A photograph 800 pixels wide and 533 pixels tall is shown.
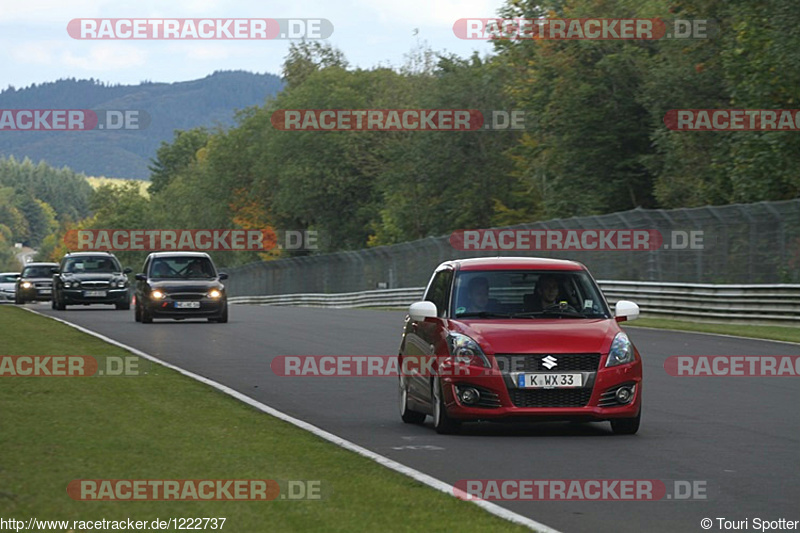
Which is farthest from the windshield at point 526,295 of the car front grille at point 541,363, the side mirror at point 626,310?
the car front grille at point 541,363

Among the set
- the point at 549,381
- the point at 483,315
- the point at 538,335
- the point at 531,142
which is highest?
the point at 531,142

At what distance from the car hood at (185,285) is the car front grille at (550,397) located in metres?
22.6

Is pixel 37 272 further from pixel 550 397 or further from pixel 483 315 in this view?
pixel 550 397

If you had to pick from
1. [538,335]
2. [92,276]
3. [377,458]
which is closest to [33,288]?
[92,276]

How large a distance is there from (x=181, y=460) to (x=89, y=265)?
3293cm

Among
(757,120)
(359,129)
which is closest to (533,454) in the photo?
(757,120)

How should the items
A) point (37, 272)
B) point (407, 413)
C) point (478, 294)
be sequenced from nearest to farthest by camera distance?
point (478, 294)
point (407, 413)
point (37, 272)

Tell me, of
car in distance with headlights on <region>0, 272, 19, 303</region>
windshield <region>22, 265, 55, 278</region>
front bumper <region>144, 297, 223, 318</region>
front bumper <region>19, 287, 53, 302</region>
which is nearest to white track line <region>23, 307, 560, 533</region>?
front bumper <region>144, 297, 223, 318</region>

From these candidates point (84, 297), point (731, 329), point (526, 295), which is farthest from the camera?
point (84, 297)

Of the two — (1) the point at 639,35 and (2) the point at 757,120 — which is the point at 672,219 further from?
(1) the point at 639,35

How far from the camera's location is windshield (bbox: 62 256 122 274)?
137 ft

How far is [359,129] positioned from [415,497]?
84.7 metres

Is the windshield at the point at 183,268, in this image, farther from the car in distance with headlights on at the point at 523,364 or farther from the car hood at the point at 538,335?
the car hood at the point at 538,335

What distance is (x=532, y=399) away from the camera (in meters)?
12.1
